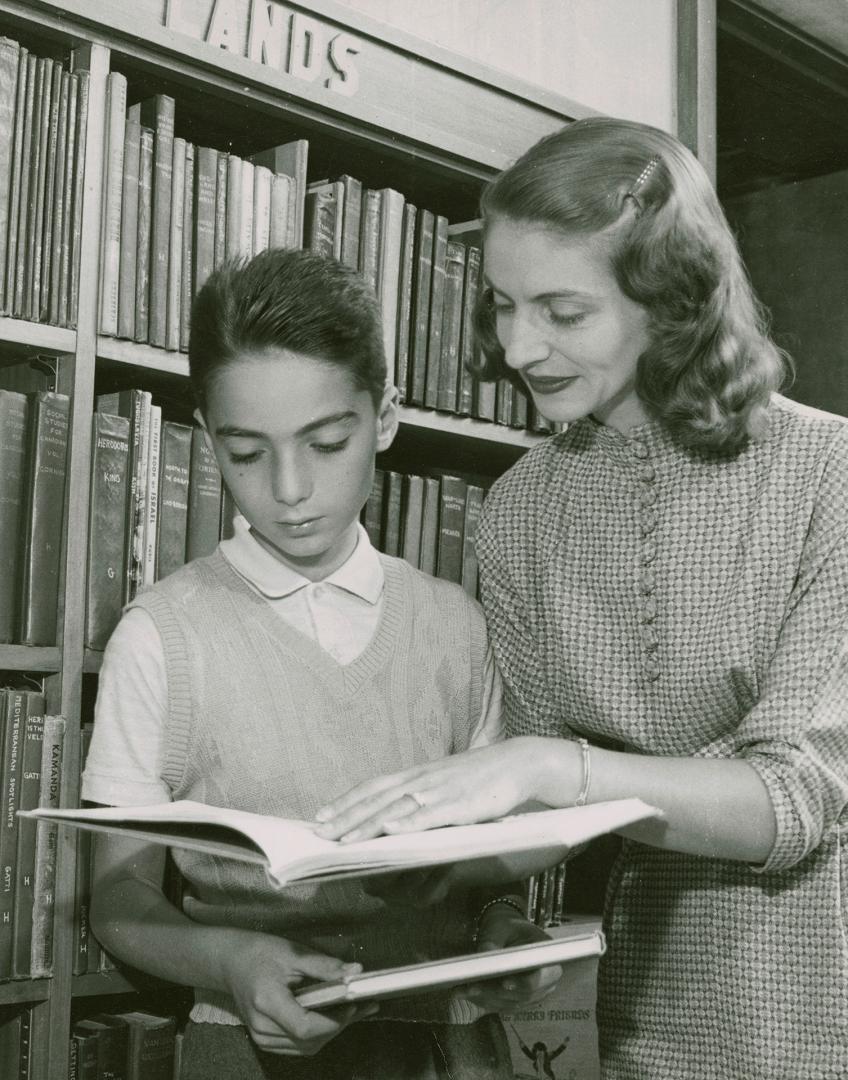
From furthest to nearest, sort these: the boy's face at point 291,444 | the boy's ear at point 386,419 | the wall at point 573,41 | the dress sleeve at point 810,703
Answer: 1. the wall at point 573,41
2. the boy's ear at point 386,419
3. the boy's face at point 291,444
4. the dress sleeve at point 810,703

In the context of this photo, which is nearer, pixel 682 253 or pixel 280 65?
pixel 682 253

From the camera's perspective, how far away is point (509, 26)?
2.23 m

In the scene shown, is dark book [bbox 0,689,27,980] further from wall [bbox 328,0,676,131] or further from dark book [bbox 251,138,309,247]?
wall [bbox 328,0,676,131]

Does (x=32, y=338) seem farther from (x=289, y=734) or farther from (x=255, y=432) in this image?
(x=289, y=734)

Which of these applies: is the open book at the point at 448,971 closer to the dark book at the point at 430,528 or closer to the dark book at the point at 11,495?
the dark book at the point at 11,495

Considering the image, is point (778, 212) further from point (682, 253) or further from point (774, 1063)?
point (774, 1063)

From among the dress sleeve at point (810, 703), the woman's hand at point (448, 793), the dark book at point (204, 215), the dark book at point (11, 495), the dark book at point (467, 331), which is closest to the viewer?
the woman's hand at point (448, 793)

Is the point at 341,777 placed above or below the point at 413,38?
below

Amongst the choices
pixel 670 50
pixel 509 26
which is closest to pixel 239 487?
pixel 509 26

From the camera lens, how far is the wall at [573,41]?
83.8 inches

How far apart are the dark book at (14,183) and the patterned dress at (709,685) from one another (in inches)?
25.1

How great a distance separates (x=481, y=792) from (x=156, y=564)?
0.75 metres

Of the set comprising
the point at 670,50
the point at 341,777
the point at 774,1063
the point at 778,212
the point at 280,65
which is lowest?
the point at 774,1063

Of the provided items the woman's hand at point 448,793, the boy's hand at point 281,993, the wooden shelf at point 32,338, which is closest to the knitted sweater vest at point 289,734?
the boy's hand at point 281,993
